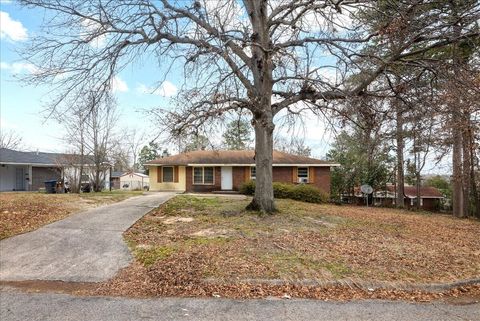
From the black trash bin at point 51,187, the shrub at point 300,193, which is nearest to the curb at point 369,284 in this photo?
the shrub at point 300,193

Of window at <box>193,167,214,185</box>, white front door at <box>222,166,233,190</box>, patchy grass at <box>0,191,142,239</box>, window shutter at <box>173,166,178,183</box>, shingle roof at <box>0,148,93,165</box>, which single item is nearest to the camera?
patchy grass at <box>0,191,142,239</box>

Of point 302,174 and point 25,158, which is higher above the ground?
point 25,158

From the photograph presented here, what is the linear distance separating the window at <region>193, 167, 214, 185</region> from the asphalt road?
2183 centimetres

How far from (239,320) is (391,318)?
181 cm

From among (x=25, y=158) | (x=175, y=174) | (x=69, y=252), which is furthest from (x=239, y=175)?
(x=69, y=252)

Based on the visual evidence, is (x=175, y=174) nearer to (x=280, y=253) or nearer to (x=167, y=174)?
(x=167, y=174)

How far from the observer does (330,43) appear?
10.2m

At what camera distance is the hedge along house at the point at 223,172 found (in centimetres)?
2634

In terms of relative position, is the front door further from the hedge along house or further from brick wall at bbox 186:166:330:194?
brick wall at bbox 186:166:330:194

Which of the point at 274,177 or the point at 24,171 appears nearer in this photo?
the point at 274,177

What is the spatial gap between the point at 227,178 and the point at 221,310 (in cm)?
2214

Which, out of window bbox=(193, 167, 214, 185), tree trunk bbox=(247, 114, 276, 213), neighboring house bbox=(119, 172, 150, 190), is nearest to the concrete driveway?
tree trunk bbox=(247, 114, 276, 213)

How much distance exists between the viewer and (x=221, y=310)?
15.6ft

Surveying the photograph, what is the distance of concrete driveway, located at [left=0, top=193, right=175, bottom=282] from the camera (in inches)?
258
